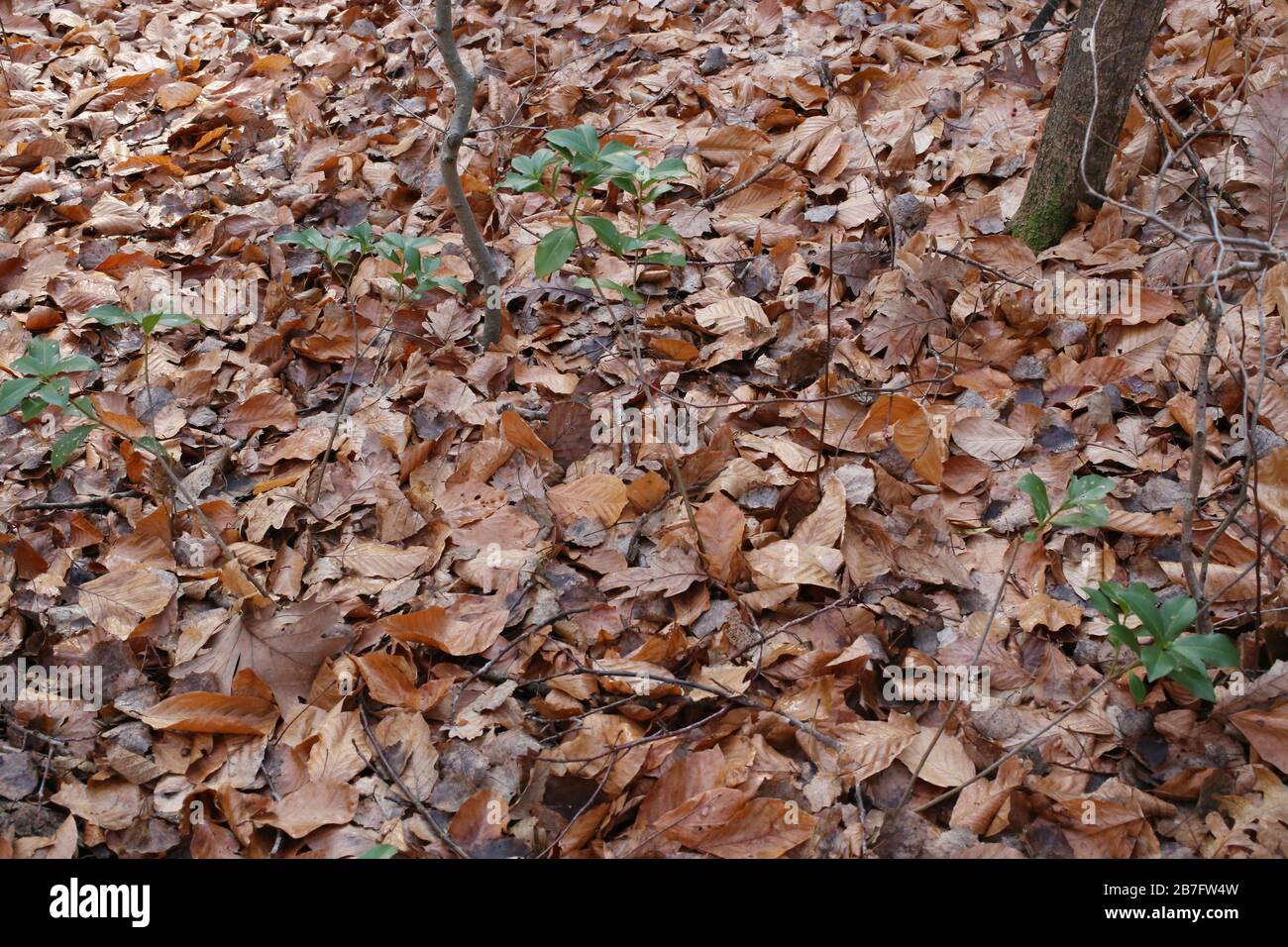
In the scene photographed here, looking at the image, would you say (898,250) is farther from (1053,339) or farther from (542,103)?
(542,103)

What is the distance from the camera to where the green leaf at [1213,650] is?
4.68ft

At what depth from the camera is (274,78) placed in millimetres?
4059

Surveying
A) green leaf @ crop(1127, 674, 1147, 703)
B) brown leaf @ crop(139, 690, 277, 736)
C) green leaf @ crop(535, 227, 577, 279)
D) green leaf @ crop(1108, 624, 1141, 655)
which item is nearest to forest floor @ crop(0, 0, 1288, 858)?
brown leaf @ crop(139, 690, 277, 736)

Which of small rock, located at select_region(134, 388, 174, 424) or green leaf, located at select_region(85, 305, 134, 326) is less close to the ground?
green leaf, located at select_region(85, 305, 134, 326)

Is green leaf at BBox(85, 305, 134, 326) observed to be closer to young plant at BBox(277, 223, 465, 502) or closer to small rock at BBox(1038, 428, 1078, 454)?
young plant at BBox(277, 223, 465, 502)

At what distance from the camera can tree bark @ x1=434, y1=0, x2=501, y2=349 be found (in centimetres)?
232

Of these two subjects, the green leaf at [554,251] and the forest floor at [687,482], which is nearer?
the forest floor at [687,482]

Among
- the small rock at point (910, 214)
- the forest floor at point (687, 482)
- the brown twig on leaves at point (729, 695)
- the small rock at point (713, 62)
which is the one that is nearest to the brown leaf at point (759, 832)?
the forest floor at point (687, 482)

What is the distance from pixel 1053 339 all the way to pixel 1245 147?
94cm

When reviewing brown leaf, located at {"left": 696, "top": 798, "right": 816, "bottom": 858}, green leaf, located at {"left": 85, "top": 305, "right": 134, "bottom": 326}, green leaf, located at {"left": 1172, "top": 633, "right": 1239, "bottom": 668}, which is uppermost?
green leaf, located at {"left": 85, "top": 305, "right": 134, "bottom": 326}

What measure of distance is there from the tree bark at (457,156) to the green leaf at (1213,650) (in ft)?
6.09

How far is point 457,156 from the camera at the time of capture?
2486mm

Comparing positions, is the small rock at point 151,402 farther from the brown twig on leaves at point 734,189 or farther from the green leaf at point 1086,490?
Result: the green leaf at point 1086,490

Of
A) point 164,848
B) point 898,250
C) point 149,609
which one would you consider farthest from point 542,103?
point 164,848
